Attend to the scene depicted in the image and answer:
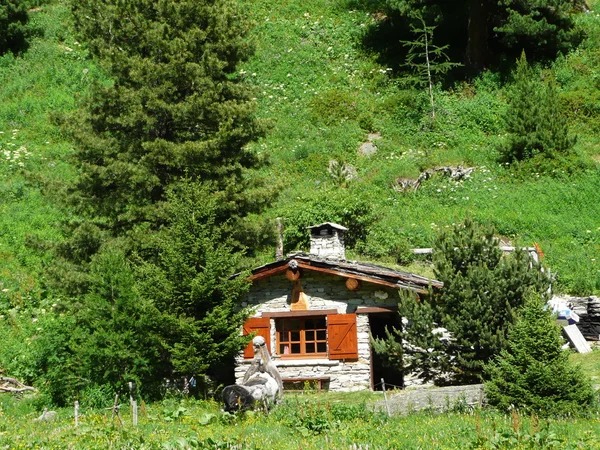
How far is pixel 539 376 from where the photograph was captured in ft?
43.2

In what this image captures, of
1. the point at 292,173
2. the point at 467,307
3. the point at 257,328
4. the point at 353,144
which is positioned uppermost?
the point at 353,144

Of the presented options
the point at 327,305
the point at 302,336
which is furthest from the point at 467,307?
the point at 302,336

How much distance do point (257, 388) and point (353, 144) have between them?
2157cm

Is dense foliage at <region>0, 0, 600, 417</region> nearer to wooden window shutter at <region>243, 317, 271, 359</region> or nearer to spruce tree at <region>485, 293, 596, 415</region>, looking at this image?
wooden window shutter at <region>243, 317, 271, 359</region>

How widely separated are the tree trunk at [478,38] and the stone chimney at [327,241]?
888 inches

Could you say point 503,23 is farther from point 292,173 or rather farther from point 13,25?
point 13,25

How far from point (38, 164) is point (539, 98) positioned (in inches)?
837

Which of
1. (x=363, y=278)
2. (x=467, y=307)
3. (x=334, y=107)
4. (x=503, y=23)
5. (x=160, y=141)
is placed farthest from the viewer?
(x=503, y=23)

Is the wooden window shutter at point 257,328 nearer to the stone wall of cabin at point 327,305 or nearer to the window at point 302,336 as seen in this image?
the stone wall of cabin at point 327,305

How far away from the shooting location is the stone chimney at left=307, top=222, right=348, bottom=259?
21.1 meters

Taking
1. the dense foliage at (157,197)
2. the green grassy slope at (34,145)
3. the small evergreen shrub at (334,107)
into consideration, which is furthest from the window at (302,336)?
the small evergreen shrub at (334,107)

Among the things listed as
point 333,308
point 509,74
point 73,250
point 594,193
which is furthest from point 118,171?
point 509,74

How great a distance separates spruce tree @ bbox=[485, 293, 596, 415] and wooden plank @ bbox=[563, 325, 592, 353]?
691 cm

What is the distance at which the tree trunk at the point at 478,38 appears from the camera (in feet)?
132
